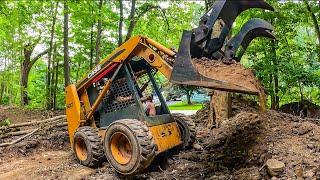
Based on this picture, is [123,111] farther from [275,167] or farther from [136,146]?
[275,167]

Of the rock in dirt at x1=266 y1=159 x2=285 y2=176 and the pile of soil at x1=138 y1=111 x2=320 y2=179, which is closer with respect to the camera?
the rock in dirt at x1=266 y1=159 x2=285 y2=176

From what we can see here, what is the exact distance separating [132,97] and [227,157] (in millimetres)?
1855

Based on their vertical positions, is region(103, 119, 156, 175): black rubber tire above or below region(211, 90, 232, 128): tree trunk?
below

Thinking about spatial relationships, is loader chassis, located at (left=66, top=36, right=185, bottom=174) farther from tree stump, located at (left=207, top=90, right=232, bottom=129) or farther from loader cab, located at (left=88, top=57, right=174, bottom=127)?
tree stump, located at (left=207, top=90, right=232, bottom=129)

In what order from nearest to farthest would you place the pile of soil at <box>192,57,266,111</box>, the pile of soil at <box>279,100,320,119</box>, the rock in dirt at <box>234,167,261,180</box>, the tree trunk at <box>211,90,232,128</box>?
the pile of soil at <box>192,57,266,111</box>, the rock in dirt at <box>234,167,261,180</box>, the tree trunk at <box>211,90,232,128</box>, the pile of soil at <box>279,100,320,119</box>

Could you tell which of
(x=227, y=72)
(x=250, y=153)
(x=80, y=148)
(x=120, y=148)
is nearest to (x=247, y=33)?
(x=227, y=72)

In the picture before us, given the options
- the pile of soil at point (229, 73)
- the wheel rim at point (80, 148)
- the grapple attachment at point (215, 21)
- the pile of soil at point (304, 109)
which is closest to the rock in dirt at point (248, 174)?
the pile of soil at point (229, 73)

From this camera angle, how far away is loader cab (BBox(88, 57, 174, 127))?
5.67 meters

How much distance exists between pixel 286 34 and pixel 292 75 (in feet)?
6.97

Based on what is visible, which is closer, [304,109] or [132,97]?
[132,97]

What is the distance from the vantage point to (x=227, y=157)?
549 centimetres

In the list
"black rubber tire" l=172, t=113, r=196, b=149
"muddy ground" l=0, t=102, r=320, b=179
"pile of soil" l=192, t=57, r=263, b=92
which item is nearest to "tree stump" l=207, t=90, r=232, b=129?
"muddy ground" l=0, t=102, r=320, b=179

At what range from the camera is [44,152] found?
7801 mm

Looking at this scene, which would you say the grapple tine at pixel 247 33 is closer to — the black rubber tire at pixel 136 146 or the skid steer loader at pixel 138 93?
the skid steer loader at pixel 138 93
